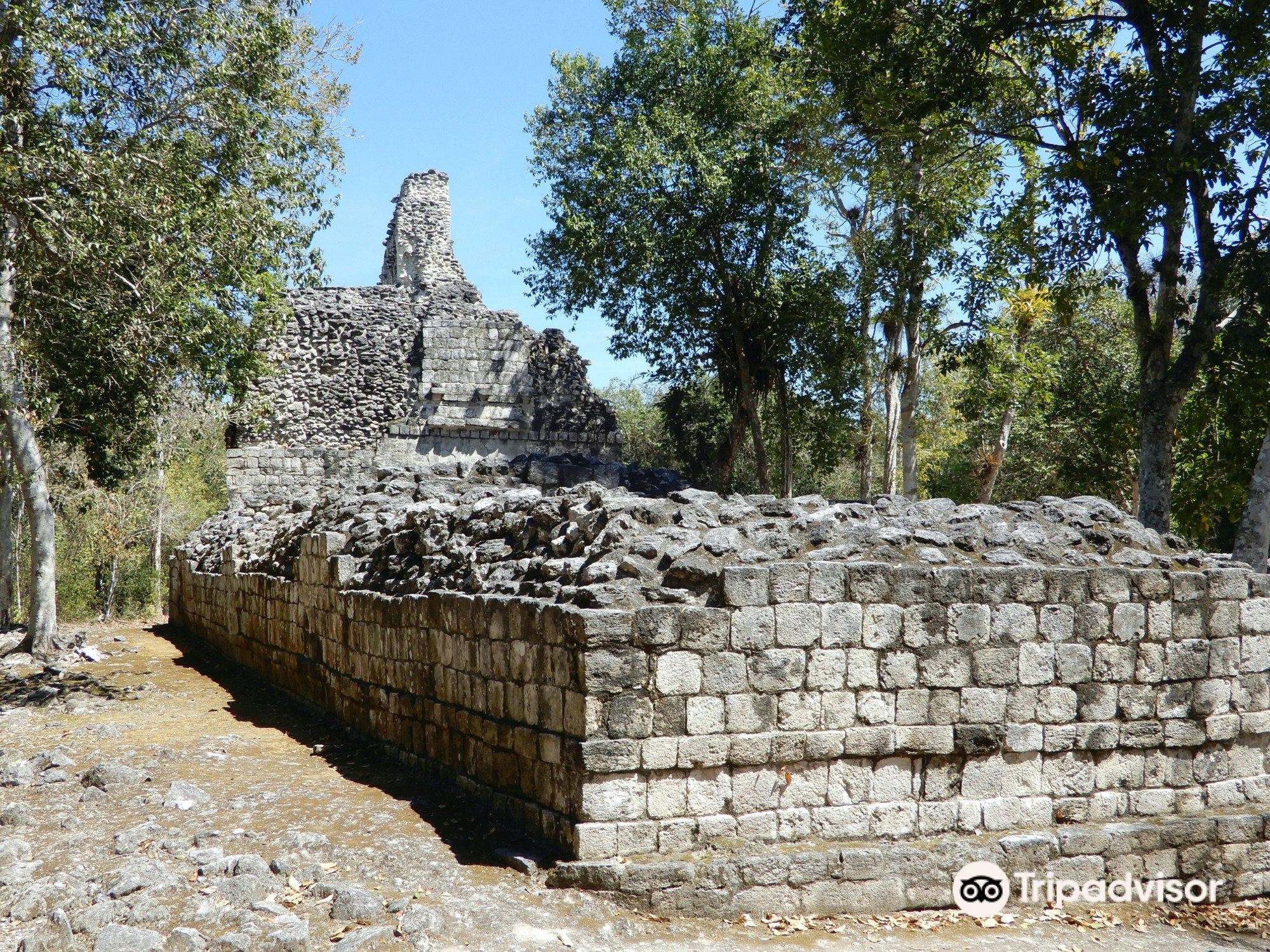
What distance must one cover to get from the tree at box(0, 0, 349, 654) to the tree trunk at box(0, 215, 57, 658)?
0.08ft

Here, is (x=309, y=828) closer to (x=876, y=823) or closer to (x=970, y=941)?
(x=876, y=823)

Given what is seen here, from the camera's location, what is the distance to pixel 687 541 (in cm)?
553

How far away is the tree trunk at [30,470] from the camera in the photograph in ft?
36.4

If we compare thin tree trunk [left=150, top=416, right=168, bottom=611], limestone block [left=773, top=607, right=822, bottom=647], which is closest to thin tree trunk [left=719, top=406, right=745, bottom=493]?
thin tree trunk [left=150, top=416, right=168, bottom=611]

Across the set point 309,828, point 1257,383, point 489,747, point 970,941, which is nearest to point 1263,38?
point 1257,383

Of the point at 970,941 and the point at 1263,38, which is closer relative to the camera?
the point at 970,941

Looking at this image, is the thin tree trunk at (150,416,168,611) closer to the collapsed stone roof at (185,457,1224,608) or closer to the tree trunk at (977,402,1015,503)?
the collapsed stone roof at (185,457,1224,608)

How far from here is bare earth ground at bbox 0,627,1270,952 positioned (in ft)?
14.9

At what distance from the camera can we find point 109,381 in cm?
1266

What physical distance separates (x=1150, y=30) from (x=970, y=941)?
36.6ft

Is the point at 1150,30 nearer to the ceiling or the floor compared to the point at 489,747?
nearer to the ceiling

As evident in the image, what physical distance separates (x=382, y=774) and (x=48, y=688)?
570 centimetres

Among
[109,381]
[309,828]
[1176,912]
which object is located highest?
[109,381]

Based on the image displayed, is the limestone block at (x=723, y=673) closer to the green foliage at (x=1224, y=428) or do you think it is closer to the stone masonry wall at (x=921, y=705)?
the stone masonry wall at (x=921, y=705)
